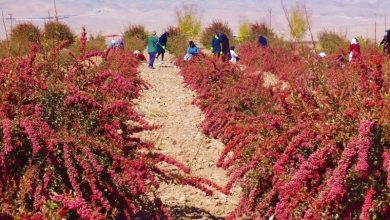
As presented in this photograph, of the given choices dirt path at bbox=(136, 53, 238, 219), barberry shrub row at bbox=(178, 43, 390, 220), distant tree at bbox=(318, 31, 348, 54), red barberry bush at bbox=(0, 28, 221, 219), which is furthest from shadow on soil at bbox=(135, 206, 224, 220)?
distant tree at bbox=(318, 31, 348, 54)

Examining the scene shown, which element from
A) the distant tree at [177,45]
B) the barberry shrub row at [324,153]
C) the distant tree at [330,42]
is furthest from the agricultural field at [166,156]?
the distant tree at [330,42]

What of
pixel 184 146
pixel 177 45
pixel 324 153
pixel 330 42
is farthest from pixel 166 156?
pixel 330 42

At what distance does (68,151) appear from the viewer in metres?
4.40

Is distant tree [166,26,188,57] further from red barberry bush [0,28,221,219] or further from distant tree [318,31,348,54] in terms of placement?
red barberry bush [0,28,221,219]

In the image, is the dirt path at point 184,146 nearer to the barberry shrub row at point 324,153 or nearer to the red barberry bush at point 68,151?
the red barberry bush at point 68,151

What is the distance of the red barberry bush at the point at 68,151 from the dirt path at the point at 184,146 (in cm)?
71

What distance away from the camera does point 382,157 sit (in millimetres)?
4062

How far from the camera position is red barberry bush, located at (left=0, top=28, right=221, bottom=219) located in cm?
417

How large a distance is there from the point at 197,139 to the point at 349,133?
5.20 meters

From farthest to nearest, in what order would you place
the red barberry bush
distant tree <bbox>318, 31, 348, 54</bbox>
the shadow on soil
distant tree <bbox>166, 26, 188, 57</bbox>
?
distant tree <bbox>318, 31, 348, 54</bbox> → distant tree <bbox>166, 26, 188, 57</bbox> → the shadow on soil → the red barberry bush

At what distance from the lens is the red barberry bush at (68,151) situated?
417 cm

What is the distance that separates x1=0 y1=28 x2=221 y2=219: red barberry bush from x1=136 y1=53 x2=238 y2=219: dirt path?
0.71m

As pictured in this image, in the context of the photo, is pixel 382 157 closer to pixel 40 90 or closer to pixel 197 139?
pixel 40 90

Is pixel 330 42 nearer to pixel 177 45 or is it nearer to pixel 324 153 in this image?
pixel 177 45
